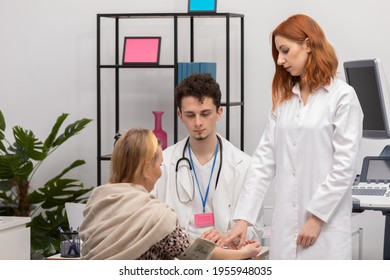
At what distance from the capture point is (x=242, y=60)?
5168mm

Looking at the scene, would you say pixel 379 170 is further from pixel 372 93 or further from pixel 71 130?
pixel 71 130

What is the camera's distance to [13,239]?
4.07 m

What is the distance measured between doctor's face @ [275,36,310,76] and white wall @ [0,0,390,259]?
2.37m

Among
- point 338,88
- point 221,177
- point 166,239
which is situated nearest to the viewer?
point 166,239

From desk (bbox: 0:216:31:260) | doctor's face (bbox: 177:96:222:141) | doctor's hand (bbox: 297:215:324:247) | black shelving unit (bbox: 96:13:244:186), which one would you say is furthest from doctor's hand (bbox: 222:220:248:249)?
black shelving unit (bbox: 96:13:244:186)

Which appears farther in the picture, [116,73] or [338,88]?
[116,73]

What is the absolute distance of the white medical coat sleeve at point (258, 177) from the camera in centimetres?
291

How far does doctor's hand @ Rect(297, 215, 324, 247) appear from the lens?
9.02 ft

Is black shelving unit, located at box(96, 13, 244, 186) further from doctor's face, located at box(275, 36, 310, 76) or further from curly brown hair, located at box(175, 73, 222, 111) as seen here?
doctor's face, located at box(275, 36, 310, 76)

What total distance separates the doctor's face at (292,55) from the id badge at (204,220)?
0.72 meters

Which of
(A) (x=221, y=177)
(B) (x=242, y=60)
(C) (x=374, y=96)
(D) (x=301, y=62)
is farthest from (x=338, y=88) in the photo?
(B) (x=242, y=60)

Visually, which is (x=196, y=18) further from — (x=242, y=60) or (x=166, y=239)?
(x=166, y=239)

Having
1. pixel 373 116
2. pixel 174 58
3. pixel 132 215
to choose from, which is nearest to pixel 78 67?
pixel 174 58

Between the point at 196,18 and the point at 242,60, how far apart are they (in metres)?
0.47
